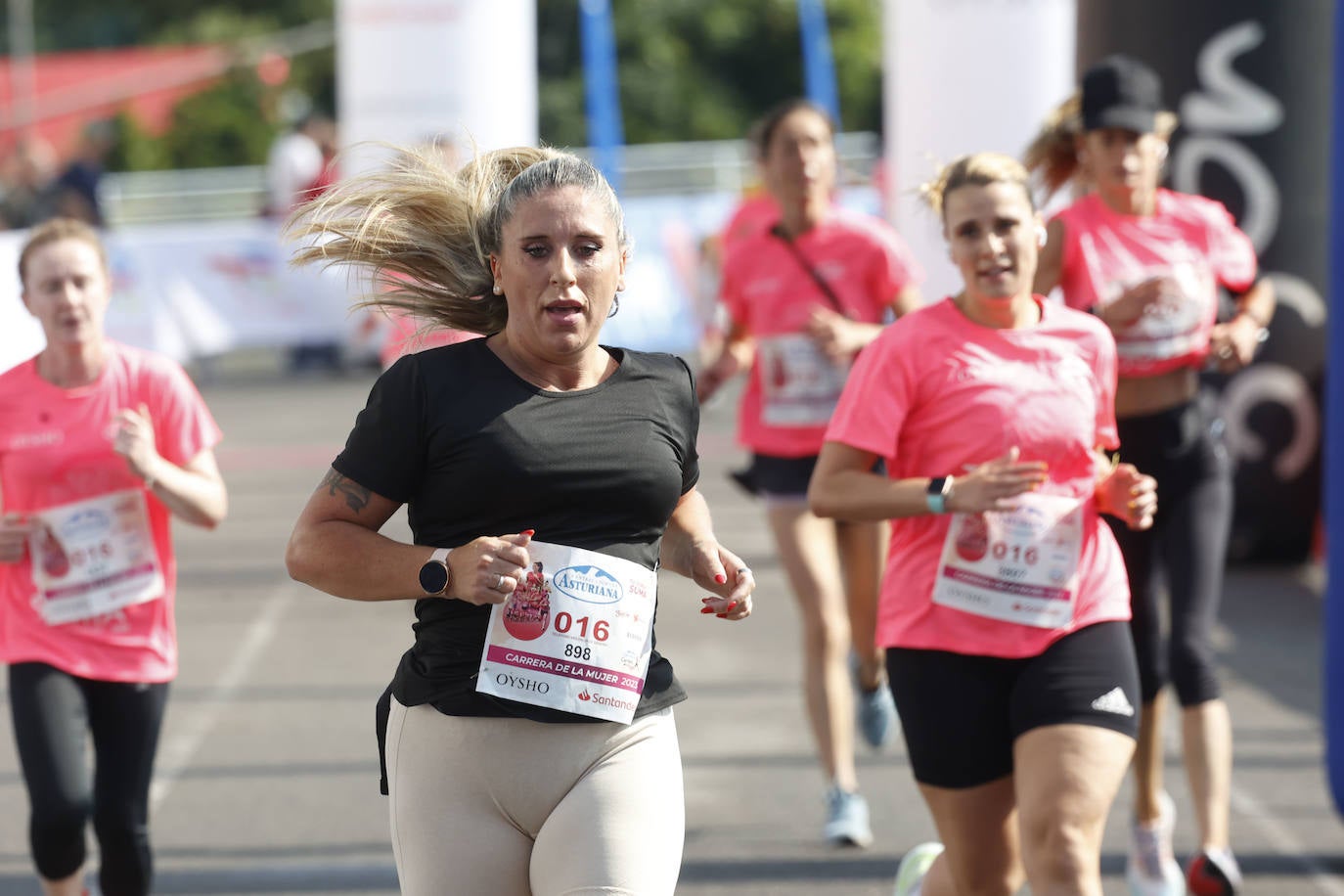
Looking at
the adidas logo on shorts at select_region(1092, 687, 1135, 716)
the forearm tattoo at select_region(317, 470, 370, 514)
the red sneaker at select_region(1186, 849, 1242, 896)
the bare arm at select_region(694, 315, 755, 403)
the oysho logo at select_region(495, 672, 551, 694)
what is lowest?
the red sneaker at select_region(1186, 849, 1242, 896)

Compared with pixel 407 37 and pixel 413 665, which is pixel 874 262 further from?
pixel 407 37

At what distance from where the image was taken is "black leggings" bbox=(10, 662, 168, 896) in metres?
4.51

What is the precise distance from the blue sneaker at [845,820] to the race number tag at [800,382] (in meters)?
1.22

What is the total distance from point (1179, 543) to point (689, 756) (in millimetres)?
2306

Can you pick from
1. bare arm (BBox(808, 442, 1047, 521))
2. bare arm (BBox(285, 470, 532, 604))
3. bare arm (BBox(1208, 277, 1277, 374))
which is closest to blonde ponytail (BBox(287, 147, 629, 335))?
bare arm (BBox(285, 470, 532, 604))

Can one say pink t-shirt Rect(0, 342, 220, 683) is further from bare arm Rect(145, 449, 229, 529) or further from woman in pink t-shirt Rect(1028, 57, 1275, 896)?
woman in pink t-shirt Rect(1028, 57, 1275, 896)

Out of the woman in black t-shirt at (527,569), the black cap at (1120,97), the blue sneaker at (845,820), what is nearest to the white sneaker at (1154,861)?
the blue sneaker at (845,820)

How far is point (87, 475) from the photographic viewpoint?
15.5 feet

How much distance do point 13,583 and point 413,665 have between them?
1814 millimetres

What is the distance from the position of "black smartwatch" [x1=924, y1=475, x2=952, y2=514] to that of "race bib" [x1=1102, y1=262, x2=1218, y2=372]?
51.7 inches

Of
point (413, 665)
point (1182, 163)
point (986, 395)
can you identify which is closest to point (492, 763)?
point (413, 665)

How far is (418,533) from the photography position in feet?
10.7

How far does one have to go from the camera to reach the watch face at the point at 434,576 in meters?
3.07

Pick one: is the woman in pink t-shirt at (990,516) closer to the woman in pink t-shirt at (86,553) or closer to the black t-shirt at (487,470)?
the black t-shirt at (487,470)
